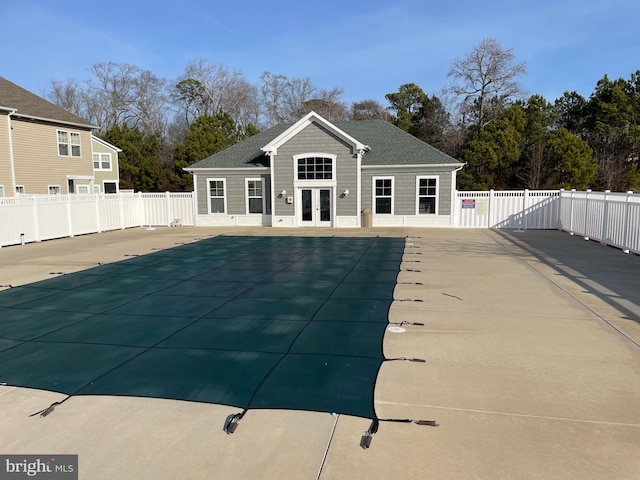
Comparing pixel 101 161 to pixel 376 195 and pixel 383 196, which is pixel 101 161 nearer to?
pixel 376 195

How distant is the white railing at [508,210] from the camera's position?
19859 mm

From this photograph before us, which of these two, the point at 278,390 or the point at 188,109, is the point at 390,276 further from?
the point at 188,109

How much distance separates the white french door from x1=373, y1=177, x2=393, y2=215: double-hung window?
82.0 inches

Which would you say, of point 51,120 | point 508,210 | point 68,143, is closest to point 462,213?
point 508,210

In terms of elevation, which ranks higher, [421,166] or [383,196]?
[421,166]

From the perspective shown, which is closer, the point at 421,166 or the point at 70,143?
the point at 421,166

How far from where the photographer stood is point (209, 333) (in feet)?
19.6

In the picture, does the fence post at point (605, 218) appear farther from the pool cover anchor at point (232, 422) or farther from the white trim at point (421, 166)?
the pool cover anchor at point (232, 422)

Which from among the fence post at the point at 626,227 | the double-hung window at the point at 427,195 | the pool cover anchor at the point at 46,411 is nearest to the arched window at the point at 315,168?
the double-hung window at the point at 427,195

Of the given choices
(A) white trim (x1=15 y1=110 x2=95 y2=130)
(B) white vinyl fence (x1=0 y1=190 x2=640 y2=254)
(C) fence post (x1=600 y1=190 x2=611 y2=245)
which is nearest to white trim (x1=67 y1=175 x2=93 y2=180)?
(A) white trim (x1=15 y1=110 x2=95 y2=130)

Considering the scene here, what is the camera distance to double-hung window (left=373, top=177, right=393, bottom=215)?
68.7 feet

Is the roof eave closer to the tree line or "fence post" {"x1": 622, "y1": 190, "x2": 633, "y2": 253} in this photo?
the tree line

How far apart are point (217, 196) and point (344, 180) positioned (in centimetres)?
658

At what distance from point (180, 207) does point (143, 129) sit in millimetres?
31123
